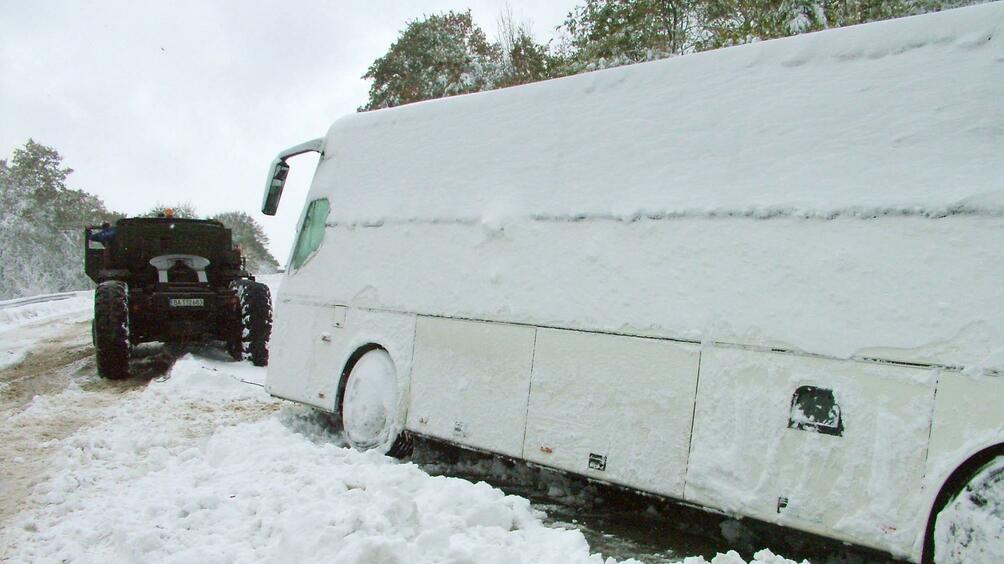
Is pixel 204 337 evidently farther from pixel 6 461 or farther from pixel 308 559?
pixel 308 559

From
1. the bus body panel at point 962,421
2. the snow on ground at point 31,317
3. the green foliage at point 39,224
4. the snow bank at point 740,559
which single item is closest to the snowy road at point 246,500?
the snow bank at point 740,559

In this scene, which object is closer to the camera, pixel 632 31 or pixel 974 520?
pixel 974 520

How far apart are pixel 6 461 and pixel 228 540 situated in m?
3.23

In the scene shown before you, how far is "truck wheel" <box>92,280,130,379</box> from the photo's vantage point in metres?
9.44

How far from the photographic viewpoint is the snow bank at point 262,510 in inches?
135

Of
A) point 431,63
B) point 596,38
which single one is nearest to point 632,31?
point 596,38

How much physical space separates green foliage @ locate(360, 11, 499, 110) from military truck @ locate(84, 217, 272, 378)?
16.9m

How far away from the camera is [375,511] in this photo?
11.9 ft

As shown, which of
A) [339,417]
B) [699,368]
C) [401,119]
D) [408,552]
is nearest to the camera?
[408,552]

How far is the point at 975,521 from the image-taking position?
297cm

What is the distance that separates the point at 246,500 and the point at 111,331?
641 cm

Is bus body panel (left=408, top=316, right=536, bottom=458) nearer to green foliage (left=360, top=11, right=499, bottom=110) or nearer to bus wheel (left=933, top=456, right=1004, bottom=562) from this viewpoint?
bus wheel (left=933, top=456, right=1004, bottom=562)

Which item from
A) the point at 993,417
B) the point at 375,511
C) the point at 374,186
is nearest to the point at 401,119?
the point at 374,186

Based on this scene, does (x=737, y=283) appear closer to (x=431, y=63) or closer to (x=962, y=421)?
(x=962, y=421)
